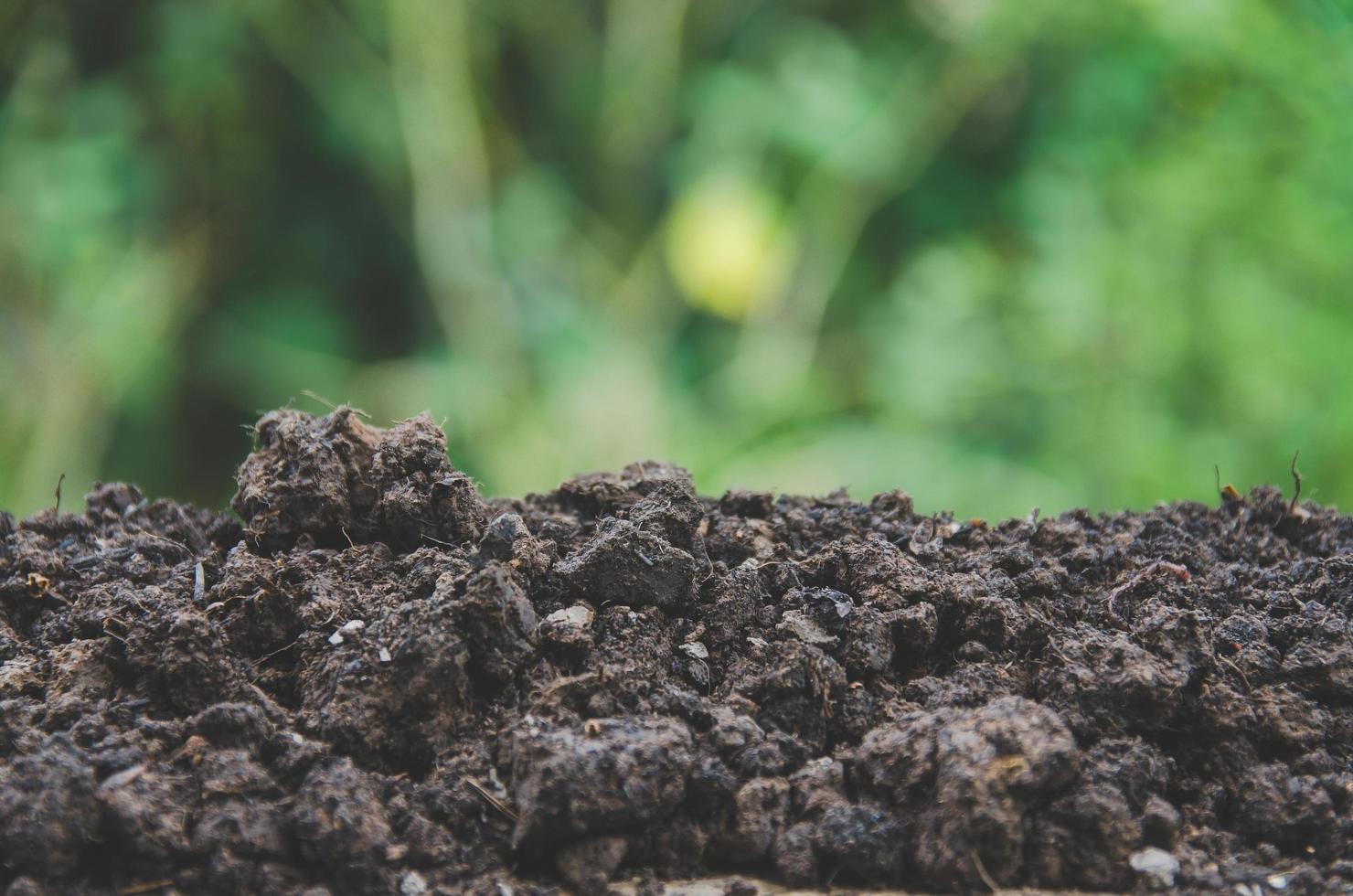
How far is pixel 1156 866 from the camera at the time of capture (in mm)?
1059

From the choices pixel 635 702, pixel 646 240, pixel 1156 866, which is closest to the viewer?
pixel 1156 866

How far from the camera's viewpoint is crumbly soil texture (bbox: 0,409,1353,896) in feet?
3.36

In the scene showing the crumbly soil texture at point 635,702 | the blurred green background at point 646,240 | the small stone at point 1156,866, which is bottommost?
the small stone at point 1156,866

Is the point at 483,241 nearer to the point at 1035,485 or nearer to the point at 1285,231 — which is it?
the point at 1035,485

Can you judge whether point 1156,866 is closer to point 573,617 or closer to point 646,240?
point 573,617

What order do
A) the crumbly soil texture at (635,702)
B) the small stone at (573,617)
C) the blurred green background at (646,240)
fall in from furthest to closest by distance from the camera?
the blurred green background at (646,240) < the small stone at (573,617) < the crumbly soil texture at (635,702)

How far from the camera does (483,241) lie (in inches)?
176

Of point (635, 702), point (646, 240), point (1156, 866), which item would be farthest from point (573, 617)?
point (646, 240)

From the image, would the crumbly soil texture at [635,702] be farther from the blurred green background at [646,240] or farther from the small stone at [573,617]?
the blurred green background at [646,240]

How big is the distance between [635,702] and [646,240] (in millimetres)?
3750

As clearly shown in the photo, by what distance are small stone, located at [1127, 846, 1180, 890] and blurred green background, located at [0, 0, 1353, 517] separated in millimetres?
2689

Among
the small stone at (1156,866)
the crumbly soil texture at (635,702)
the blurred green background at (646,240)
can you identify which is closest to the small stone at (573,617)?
the crumbly soil texture at (635,702)

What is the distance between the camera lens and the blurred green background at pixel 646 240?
3750 millimetres

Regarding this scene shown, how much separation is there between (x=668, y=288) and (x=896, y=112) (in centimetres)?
111
